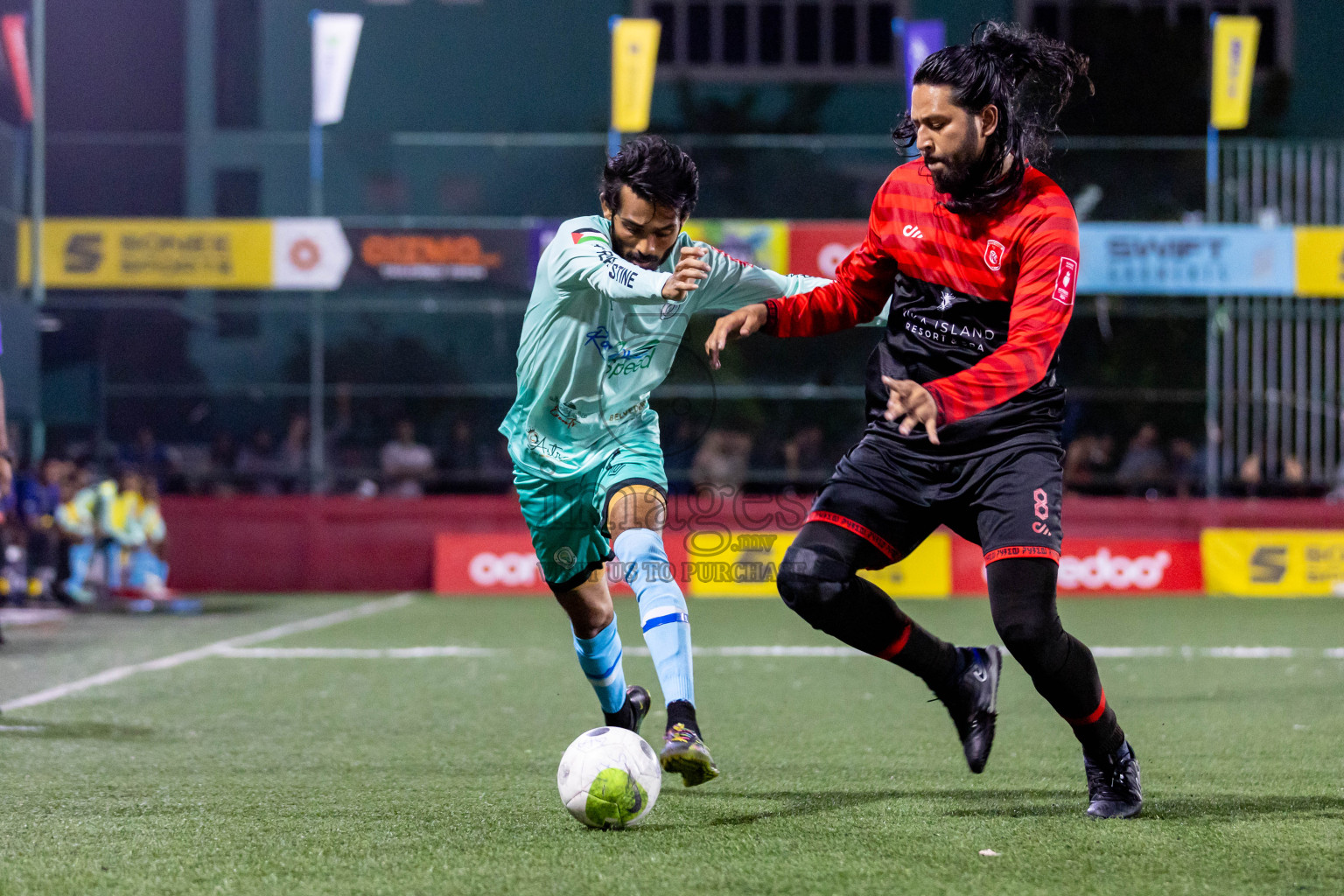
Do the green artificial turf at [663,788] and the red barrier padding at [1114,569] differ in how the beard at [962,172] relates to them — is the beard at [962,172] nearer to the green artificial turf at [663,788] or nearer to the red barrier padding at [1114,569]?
the green artificial turf at [663,788]

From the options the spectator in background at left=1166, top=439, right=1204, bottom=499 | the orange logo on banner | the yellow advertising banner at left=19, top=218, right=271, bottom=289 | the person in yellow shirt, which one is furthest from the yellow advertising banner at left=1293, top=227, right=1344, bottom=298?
the person in yellow shirt

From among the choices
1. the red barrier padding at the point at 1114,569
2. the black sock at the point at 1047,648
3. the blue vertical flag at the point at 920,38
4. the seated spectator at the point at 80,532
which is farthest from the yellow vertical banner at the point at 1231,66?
the black sock at the point at 1047,648

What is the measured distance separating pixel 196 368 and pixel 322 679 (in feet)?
38.3

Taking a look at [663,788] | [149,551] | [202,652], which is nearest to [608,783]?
[663,788]

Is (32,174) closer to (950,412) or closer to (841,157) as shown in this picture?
(841,157)

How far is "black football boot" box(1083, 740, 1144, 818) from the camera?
4.03m

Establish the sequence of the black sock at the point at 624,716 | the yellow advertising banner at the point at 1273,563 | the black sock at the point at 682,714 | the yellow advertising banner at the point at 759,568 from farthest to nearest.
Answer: the yellow advertising banner at the point at 1273,563
the yellow advertising banner at the point at 759,568
the black sock at the point at 624,716
the black sock at the point at 682,714

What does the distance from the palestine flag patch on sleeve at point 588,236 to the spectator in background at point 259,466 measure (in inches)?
502

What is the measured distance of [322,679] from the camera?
8039mm

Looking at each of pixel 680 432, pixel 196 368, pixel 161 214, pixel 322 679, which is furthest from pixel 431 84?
pixel 322 679

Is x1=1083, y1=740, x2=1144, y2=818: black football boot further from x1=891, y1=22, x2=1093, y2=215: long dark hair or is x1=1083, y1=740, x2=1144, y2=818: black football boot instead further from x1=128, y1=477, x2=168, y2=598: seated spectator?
x1=128, y1=477, x2=168, y2=598: seated spectator

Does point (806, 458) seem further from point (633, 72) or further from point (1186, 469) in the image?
point (633, 72)

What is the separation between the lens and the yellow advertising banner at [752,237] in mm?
15953

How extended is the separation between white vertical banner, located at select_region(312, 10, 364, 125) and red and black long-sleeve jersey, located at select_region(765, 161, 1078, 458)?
42.6 feet
